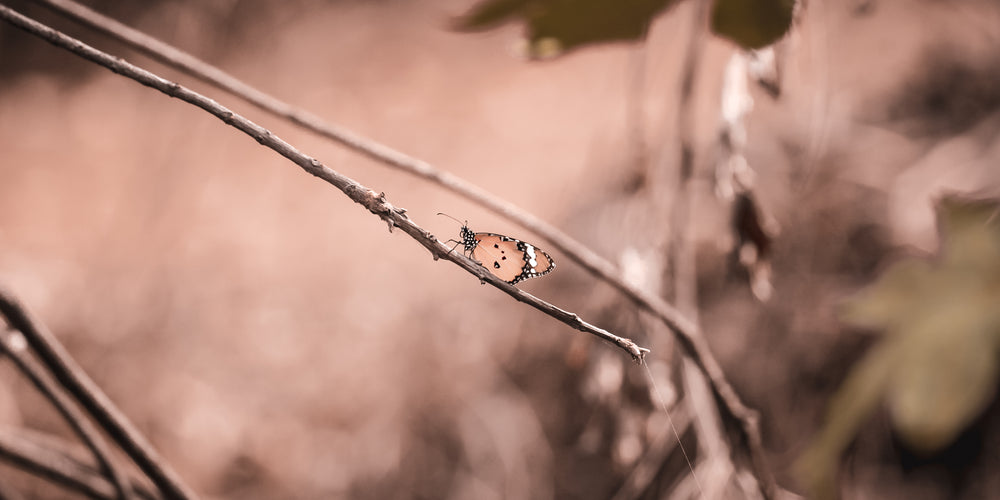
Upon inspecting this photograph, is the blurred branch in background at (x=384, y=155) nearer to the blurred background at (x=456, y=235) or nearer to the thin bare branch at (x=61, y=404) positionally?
the blurred background at (x=456, y=235)

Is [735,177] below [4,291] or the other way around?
the other way around

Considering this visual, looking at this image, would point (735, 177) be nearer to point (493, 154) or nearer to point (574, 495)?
point (574, 495)

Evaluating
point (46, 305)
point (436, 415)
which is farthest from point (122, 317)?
point (436, 415)

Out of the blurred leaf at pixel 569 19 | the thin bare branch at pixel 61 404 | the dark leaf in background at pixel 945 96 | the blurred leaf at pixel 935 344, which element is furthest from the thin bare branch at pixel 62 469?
the dark leaf in background at pixel 945 96

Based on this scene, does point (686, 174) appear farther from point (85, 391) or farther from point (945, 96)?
point (945, 96)

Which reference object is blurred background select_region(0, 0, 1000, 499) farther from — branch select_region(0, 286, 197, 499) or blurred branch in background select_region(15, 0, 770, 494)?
branch select_region(0, 286, 197, 499)

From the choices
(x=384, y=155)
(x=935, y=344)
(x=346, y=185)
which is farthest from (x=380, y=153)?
(x=935, y=344)

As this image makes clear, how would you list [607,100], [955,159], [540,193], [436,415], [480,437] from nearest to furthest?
1. [955,159]
2. [480,437]
3. [436,415]
4. [540,193]
5. [607,100]
